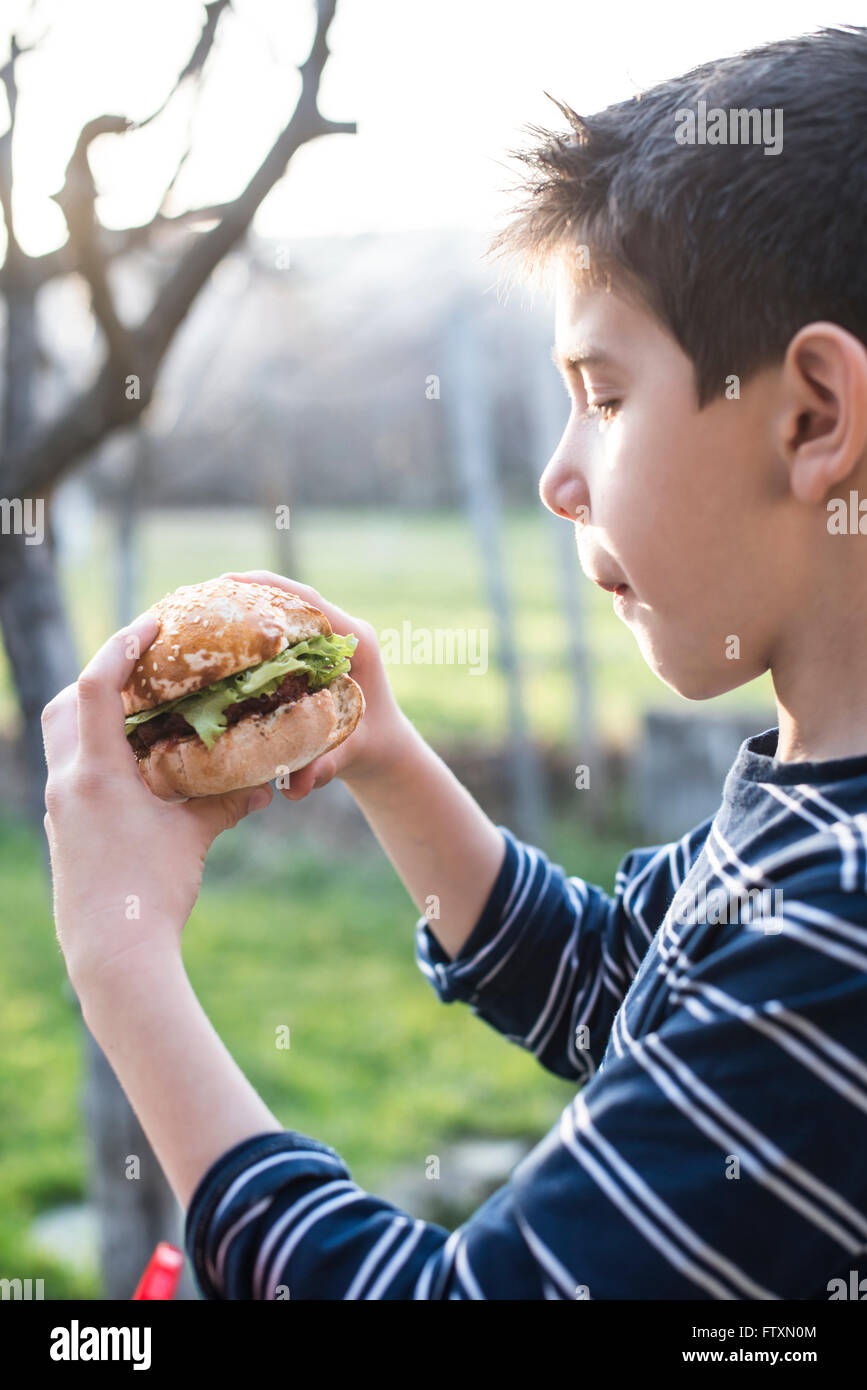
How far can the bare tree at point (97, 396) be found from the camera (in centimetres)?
201

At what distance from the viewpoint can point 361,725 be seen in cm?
158

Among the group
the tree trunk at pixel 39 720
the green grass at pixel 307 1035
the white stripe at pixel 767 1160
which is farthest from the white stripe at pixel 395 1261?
the green grass at pixel 307 1035

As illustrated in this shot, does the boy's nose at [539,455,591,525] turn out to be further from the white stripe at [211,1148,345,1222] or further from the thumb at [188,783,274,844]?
the white stripe at [211,1148,345,1222]

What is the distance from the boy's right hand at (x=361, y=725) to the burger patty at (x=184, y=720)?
91 millimetres

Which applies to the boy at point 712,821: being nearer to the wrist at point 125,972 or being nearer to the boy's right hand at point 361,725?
the wrist at point 125,972

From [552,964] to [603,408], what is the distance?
2.47 feet

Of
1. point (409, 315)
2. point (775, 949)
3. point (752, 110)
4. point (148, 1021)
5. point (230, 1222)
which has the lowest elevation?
point (230, 1222)

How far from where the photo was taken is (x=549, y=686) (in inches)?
294

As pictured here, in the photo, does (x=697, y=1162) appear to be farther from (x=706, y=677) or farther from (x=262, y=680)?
(x=262, y=680)

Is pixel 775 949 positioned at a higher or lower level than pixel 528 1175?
higher

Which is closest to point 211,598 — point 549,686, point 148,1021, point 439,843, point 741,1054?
point 439,843

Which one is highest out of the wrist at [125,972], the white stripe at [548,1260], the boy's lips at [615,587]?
the boy's lips at [615,587]

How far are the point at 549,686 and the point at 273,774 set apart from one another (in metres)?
6.04
